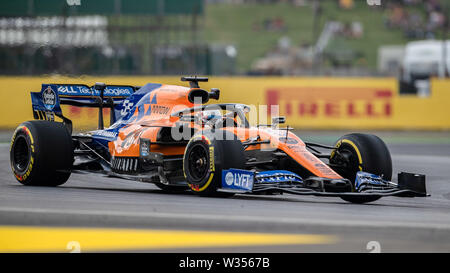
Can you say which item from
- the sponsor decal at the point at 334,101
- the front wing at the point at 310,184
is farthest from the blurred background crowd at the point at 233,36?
the front wing at the point at 310,184

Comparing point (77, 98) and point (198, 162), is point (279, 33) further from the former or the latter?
point (198, 162)

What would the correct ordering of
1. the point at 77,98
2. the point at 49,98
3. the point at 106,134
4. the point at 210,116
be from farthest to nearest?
the point at 77,98 < the point at 49,98 < the point at 106,134 < the point at 210,116

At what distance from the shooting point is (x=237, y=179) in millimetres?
8344

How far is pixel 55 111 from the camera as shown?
35.7 feet

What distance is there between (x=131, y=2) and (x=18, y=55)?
6.72m

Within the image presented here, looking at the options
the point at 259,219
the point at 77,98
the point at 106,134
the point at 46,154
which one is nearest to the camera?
the point at 259,219

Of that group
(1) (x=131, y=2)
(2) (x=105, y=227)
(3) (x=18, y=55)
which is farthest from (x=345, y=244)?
(1) (x=131, y=2)

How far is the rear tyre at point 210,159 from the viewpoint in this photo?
8375 mm

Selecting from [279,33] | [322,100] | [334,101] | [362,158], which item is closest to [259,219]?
[362,158]

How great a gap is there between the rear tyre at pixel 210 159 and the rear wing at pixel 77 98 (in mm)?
2373

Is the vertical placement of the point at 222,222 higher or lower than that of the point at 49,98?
A: lower

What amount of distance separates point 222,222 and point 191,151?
2.05 metres

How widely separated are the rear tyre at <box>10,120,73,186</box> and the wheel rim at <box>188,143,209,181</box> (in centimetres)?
199

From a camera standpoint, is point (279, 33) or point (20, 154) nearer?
point (20, 154)
